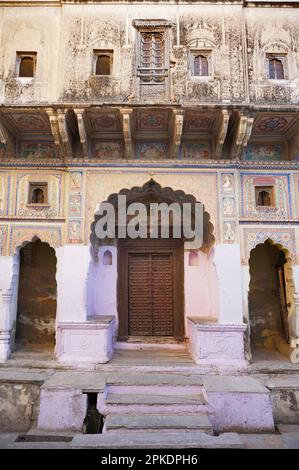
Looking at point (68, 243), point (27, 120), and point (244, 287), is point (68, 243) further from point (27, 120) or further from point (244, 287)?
point (244, 287)

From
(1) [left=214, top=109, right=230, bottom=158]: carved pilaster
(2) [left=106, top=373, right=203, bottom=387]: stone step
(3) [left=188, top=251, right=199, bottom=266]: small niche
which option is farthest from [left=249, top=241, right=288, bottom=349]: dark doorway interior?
(2) [left=106, top=373, right=203, bottom=387]: stone step

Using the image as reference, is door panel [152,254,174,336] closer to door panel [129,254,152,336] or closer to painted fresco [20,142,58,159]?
door panel [129,254,152,336]

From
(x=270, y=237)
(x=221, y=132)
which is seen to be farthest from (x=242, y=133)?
(x=270, y=237)

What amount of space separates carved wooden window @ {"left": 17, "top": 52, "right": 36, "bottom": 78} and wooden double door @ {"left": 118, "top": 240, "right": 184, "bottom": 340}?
4.30m

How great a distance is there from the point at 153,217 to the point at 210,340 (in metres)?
3.16

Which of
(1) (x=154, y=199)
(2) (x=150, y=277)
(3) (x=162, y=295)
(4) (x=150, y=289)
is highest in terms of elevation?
(1) (x=154, y=199)

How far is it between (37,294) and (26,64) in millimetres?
5136

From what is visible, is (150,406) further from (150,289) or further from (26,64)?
(26,64)

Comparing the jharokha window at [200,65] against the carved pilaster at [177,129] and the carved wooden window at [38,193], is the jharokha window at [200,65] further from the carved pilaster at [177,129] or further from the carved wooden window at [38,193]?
the carved wooden window at [38,193]

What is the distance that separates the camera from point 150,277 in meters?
8.61

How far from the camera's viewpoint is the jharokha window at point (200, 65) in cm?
727

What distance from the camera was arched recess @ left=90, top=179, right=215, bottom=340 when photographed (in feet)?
27.4

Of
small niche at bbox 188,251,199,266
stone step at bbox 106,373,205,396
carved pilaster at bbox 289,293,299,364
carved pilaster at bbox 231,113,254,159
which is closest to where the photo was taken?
stone step at bbox 106,373,205,396

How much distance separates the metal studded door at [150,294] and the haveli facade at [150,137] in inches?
40.7
